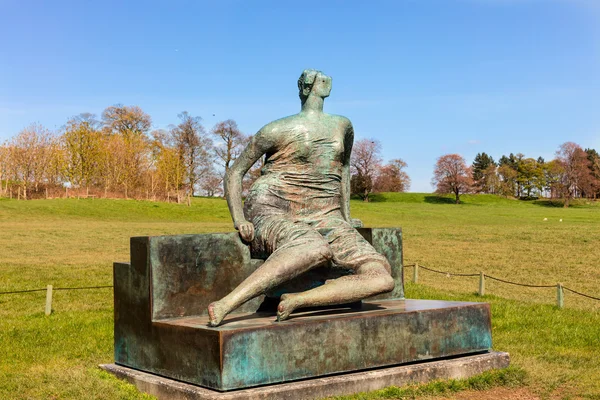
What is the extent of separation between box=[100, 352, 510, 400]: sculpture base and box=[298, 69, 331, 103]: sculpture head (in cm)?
264

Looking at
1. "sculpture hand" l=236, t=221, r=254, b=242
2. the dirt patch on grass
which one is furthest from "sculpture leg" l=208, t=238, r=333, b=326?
the dirt patch on grass

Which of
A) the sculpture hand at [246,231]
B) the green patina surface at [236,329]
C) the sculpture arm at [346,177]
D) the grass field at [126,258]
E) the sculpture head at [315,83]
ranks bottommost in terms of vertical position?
the grass field at [126,258]

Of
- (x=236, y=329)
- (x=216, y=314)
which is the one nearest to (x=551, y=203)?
(x=216, y=314)

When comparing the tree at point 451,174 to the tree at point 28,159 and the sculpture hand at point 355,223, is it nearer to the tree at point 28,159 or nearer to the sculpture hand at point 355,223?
the tree at point 28,159

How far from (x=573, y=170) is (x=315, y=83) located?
7593 cm

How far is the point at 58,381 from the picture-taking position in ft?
21.0

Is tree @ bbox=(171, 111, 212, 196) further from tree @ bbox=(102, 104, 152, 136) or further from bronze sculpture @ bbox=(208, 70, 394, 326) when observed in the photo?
bronze sculpture @ bbox=(208, 70, 394, 326)

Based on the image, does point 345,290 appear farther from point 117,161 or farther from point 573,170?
point 573,170

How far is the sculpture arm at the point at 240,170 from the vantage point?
6.43 metres

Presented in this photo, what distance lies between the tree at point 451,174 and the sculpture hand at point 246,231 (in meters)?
73.8

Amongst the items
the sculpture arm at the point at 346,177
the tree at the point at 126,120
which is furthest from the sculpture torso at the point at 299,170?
the tree at the point at 126,120

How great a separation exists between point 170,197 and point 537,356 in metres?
48.3

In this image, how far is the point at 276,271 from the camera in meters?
5.60

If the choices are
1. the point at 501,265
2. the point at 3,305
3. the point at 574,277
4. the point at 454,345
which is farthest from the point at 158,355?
the point at 501,265
